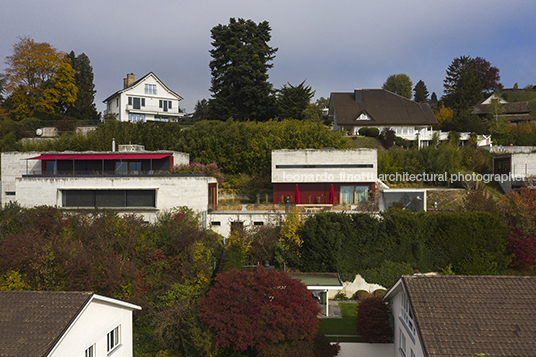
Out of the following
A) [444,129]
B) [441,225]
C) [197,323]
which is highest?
[444,129]

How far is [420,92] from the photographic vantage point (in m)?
98.0

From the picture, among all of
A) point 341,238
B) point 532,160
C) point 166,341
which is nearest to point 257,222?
point 341,238

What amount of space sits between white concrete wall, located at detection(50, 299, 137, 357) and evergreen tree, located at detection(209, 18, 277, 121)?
32760 mm

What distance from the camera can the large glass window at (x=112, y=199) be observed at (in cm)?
2686

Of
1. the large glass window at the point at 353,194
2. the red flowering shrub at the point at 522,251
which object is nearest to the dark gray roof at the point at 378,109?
the large glass window at the point at 353,194

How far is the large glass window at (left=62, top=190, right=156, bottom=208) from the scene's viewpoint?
2686 centimetres

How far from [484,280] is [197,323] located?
11.5m

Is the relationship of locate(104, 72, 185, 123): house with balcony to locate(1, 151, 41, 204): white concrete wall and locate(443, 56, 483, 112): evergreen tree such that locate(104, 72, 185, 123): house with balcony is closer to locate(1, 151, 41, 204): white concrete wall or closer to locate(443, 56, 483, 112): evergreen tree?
locate(1, 151, 41, 204): white concrete wall

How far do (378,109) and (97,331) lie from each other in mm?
44716

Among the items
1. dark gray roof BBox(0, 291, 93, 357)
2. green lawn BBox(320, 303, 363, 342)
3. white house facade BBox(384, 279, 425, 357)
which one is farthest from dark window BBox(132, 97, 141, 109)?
white house facade BBox(384, 279, 425, 357)

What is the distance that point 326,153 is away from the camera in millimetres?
30656

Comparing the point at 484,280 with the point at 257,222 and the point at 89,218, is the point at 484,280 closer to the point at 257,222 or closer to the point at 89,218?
the point at 257,222

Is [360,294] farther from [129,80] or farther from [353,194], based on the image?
[129,80]

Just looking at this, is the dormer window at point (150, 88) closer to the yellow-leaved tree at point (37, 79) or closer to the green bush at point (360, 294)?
the yellow-leaved tree at point (37, 79)
